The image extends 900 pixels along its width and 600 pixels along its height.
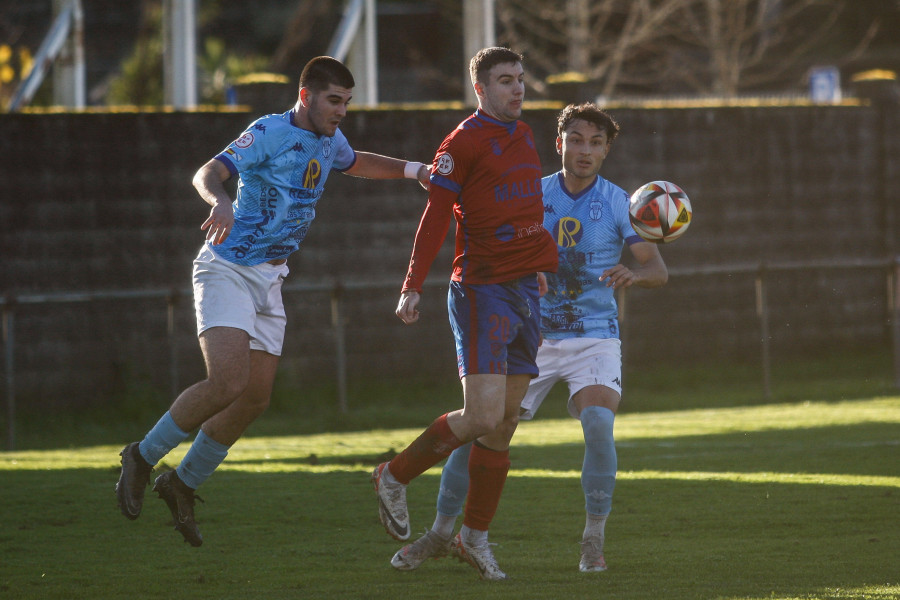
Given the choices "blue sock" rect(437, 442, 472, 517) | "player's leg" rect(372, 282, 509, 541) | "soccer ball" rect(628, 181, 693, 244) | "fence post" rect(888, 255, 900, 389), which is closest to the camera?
"player's leg" rect(372, 282, 509, 541)

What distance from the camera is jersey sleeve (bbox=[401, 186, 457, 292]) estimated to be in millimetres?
5551

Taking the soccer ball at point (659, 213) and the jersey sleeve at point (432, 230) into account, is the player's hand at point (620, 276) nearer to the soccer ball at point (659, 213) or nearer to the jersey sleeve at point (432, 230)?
the soccer ball at point (659, 213)

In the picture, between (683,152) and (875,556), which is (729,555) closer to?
(875,556)

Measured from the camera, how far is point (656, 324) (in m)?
15.1

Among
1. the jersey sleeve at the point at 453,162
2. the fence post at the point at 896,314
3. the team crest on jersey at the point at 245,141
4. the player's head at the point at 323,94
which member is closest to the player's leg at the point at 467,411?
the jersey sleeve at the point at 453,162

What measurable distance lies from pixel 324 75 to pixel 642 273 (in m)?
1.75

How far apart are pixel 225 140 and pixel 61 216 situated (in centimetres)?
183

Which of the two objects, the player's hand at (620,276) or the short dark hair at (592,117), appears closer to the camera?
the player's hand at (620,276)

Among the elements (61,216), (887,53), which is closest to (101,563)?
(61,216)

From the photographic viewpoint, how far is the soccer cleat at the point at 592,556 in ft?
18.5

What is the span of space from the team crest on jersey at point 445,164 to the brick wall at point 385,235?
292 inches

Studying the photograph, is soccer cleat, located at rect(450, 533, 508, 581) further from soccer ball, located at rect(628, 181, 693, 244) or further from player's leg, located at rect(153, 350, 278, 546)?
soccer ball, located at rect(628, 181, 693, 244)

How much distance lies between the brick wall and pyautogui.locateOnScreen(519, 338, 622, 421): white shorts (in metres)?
6.95

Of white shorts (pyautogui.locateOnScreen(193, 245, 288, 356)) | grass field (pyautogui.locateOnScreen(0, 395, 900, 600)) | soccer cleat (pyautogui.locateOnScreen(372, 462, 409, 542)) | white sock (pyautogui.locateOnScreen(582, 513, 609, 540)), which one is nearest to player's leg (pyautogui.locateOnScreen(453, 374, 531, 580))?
grass field (pyautogui.locateOnScreen(0, 395, 900, 600))
